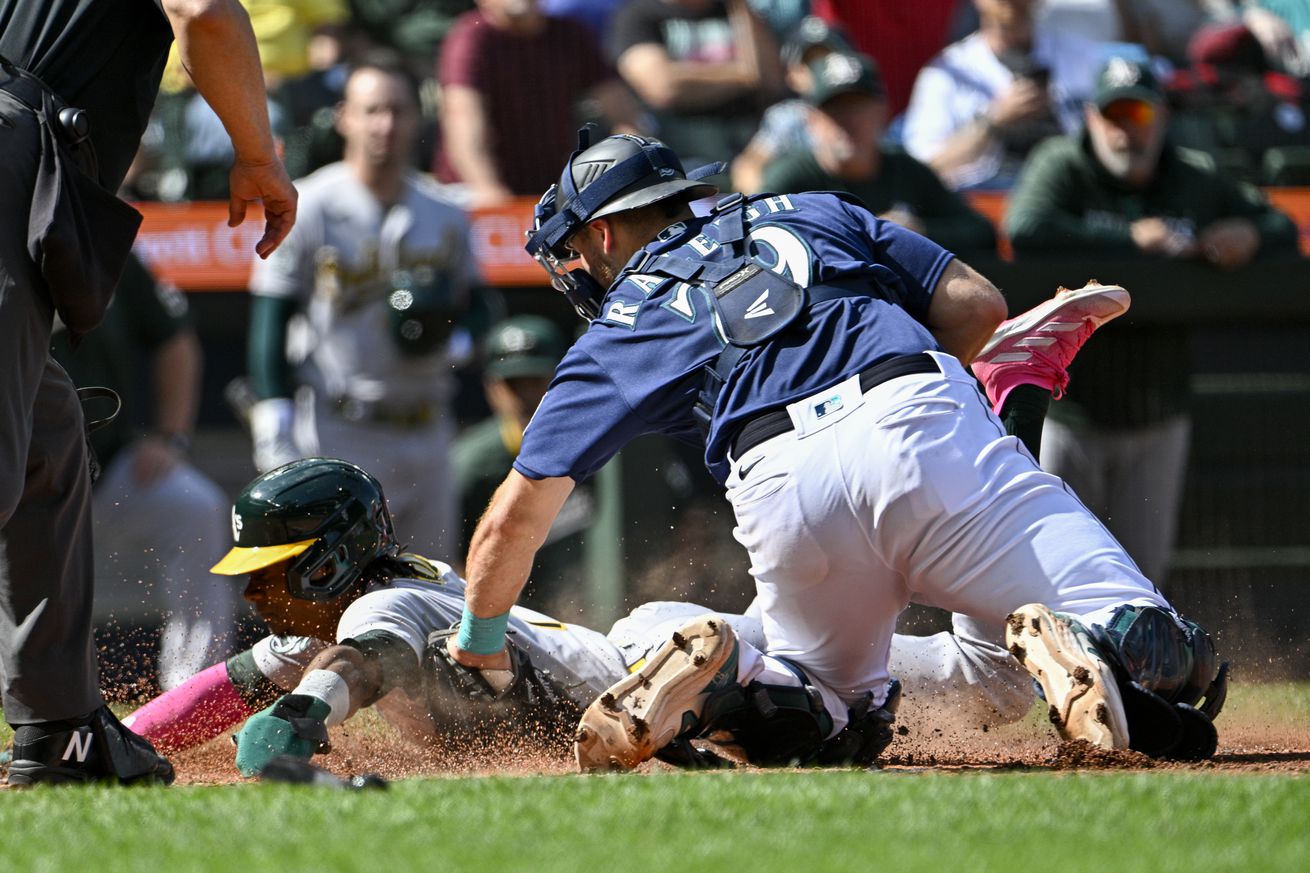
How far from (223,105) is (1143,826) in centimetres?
238

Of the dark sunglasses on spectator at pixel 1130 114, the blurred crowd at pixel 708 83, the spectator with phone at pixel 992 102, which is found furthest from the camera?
the spectator with phone at pixel 992 102

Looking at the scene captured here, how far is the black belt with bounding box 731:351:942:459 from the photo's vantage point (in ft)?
13.3

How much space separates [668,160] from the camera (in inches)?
182

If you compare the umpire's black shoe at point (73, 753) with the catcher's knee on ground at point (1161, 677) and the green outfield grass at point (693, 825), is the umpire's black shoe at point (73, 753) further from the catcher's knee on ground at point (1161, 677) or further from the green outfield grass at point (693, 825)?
the catcher's knee on ground at point (1161, 677)

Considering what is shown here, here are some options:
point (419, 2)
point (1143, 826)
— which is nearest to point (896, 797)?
point (1143, 826)

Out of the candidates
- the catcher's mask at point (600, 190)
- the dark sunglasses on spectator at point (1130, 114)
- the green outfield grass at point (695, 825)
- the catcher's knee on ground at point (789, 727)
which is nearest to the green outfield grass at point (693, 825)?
the green outfield grass at point (695, 825)

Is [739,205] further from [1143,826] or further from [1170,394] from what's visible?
[1170,394]

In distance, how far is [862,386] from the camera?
4.05 meters

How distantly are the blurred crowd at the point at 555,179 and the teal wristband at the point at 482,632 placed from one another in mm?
3361

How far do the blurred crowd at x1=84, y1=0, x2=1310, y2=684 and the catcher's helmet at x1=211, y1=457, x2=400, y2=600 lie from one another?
2.80 m

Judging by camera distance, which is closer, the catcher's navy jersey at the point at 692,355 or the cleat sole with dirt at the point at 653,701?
the cleat sole with dirt at the point at 653,701

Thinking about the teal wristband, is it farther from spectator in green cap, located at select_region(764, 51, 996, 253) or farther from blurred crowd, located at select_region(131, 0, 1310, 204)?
blurred crowd, located at select_region(131, 0, 1310, 204)

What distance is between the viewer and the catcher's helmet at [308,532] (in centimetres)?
465

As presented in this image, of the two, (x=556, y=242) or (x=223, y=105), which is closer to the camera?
(x=223, y=105)
